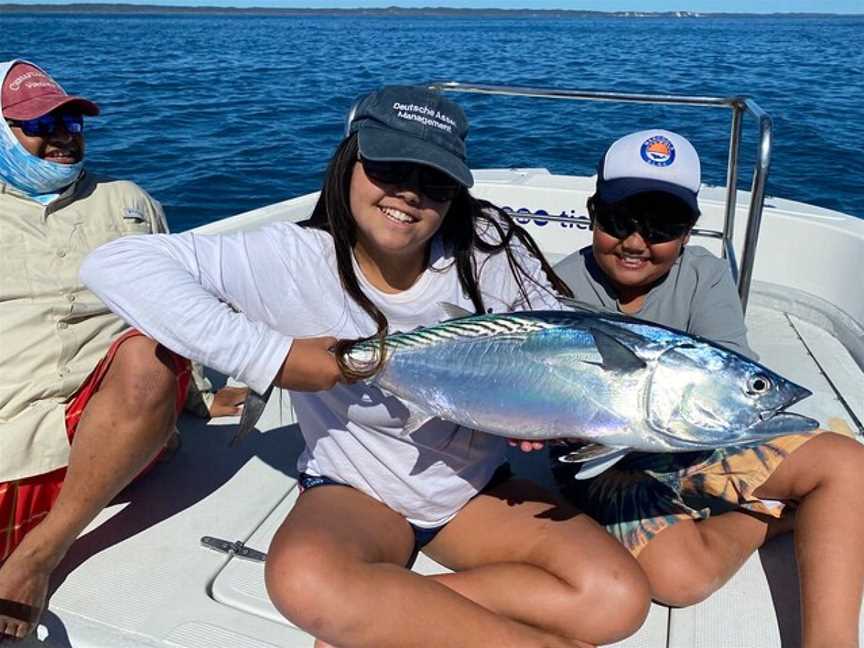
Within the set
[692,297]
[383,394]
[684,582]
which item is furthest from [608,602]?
[692,297]

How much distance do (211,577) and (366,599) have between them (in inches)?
21.9

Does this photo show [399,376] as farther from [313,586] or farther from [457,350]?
[313,586]

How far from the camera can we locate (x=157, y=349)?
1779mm

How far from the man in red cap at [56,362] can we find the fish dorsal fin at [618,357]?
981 mm

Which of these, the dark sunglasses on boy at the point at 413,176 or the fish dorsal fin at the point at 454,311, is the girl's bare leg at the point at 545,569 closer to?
the fish dorsal fin at the point at 454,311

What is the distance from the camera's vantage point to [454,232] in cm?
190

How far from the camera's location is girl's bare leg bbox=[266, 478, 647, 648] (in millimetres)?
1580

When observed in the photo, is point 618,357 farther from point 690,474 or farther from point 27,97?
point 27,97

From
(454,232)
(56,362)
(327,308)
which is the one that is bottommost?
(56,362)

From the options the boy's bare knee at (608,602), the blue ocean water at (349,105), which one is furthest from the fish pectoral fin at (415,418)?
the blue ocean water at (349,105)

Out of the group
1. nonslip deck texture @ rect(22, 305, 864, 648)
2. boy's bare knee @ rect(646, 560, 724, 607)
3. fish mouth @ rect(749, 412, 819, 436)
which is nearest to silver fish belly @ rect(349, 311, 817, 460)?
fish mouth @ rect(749, 412, 819, 436)

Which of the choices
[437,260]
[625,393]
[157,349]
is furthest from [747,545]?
[157,349]

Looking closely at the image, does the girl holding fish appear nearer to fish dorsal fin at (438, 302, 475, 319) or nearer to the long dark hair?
the long dark hair

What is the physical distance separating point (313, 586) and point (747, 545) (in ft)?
3.69
